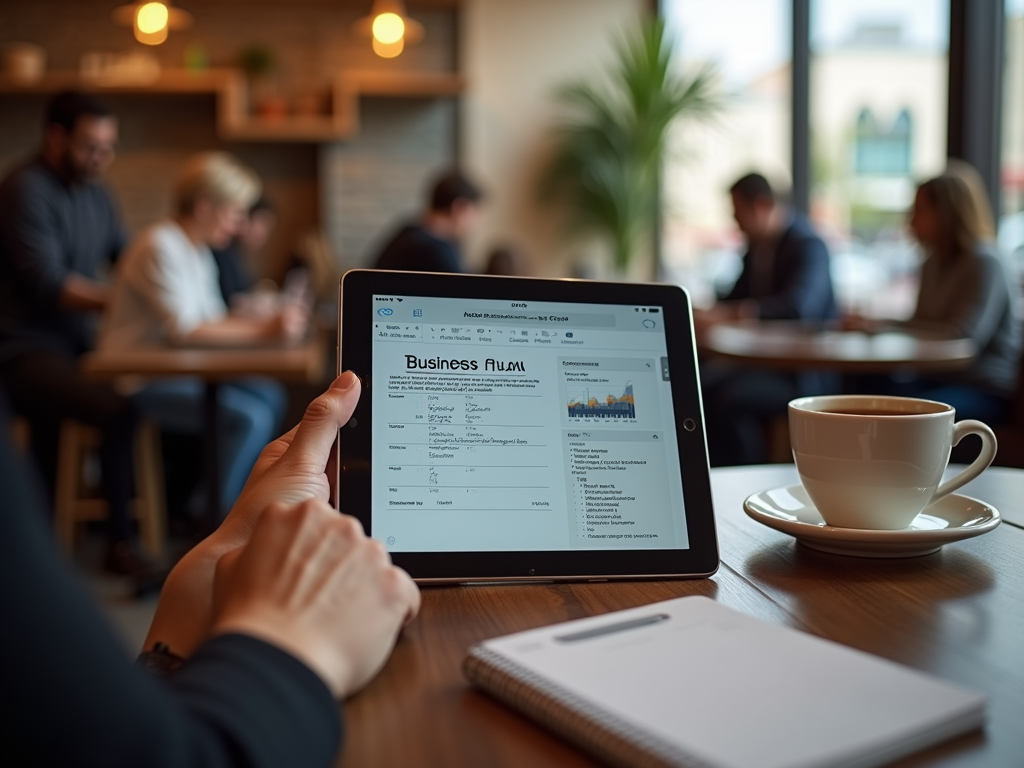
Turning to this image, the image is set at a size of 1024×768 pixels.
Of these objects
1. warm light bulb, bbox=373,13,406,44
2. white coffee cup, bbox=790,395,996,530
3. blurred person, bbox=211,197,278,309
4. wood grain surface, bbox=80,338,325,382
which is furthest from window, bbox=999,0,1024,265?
white coffee cup, bbox=790,395,996,530

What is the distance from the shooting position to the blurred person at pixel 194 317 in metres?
3.48

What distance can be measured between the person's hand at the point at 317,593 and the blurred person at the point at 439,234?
3.39 metres

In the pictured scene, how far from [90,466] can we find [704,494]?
4747 millimetres

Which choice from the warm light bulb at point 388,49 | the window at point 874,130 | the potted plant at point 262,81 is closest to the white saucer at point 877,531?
the window at point 874,130

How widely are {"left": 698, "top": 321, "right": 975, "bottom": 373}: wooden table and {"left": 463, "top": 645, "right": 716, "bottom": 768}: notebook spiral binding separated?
7.83 ft

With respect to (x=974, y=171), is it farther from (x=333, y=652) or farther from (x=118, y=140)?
(x=118, y=140)

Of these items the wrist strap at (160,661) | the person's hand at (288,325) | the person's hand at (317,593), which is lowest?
the wrist strap at (160,661)

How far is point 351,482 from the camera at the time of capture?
0.79m

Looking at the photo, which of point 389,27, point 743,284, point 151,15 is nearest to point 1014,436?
point 743,284

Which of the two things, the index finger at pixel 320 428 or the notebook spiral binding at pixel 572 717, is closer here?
the notebook spiral binding at pixel 572 717

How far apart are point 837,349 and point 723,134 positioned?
151 inches

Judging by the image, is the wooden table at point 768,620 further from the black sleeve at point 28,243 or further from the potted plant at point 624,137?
the potted plant at point 624,137

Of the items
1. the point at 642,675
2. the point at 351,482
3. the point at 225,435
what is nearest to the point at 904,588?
the point at 642,675

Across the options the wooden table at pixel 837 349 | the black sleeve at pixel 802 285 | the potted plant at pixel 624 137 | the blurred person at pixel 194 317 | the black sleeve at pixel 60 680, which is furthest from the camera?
the potted plant at pixel 624 137
